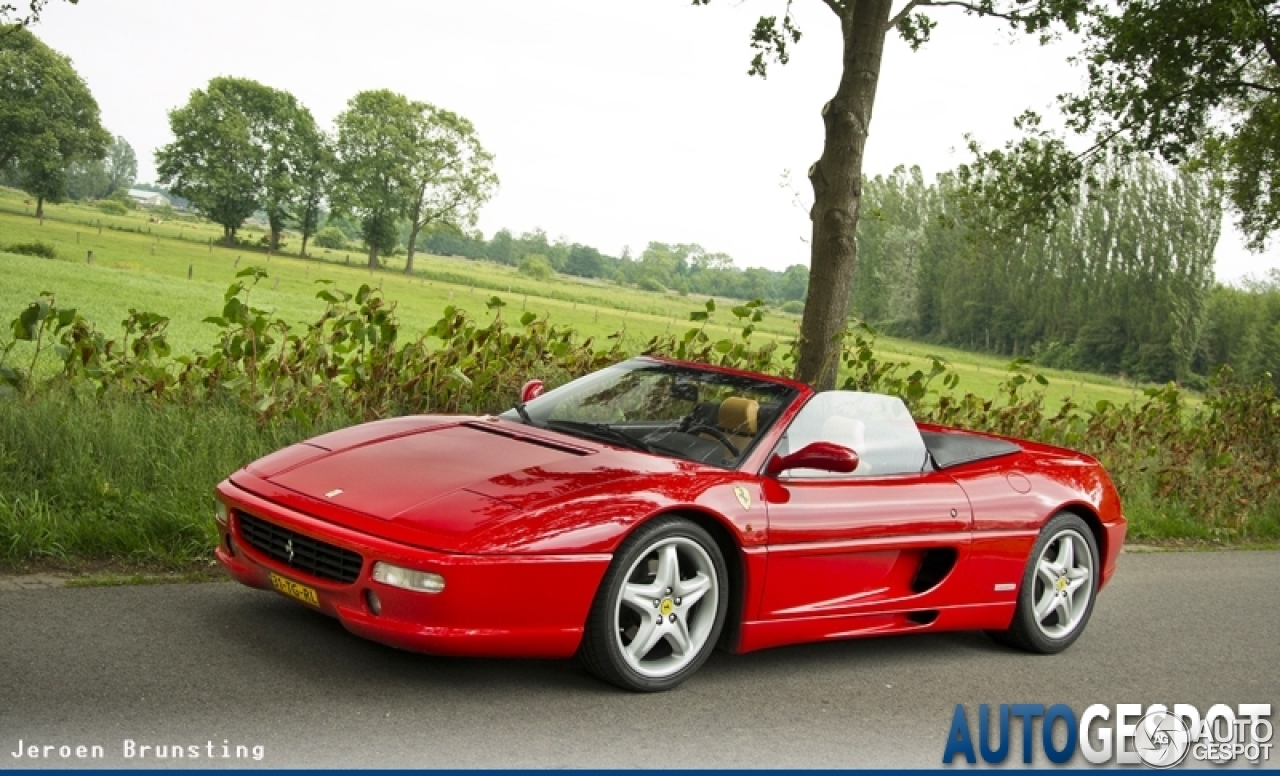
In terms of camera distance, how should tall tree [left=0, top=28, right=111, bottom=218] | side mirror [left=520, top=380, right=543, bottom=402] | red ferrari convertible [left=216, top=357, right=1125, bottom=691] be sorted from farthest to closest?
tall tree [left=0, top=28, right=111, bottom=218] < side mirror [left=520, top=380, right=543, bottom=402] < red ferrari convertible [left=216, top=357, right=1125, bottom=691]

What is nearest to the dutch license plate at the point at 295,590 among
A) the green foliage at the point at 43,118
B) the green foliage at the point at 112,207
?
the green foliage at the point at 43,118

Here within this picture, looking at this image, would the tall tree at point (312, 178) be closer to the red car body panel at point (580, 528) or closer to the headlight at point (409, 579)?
the red car body panel at point (580, 528)

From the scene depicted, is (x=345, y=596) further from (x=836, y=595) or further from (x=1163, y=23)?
(x=1163, y=23)

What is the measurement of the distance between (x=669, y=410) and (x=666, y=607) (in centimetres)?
133

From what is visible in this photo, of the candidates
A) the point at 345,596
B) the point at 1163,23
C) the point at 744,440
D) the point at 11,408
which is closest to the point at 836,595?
the point at 744,440

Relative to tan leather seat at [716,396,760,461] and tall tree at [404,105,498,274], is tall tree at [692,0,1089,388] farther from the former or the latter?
tall tree at [404,105,498,274]

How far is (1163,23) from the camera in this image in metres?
15.9

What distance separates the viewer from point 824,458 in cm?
547

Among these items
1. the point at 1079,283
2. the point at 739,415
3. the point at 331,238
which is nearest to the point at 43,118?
the point at 331,238

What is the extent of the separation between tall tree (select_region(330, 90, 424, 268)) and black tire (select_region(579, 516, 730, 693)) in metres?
79.6

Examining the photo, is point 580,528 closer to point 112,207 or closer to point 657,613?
point 657,613

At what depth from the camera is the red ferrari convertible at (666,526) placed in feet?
15.3

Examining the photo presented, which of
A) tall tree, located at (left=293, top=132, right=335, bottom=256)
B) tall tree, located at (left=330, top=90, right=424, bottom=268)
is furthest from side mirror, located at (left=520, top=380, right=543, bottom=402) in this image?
tall tree, located at (left=330, top=90, right=424, bottom=268)

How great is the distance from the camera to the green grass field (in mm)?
31984
